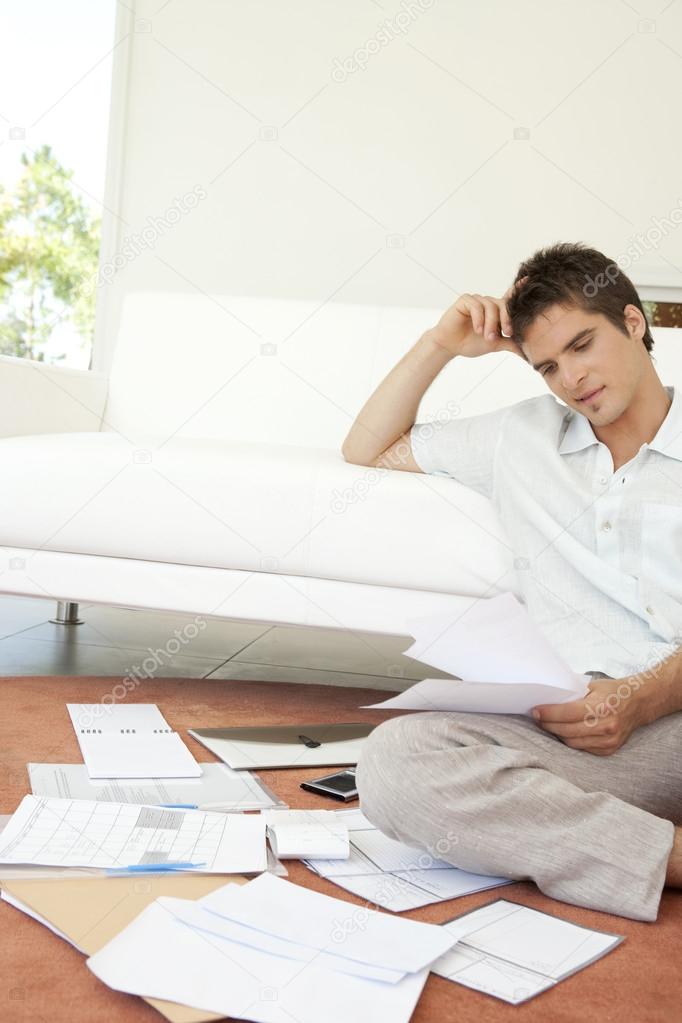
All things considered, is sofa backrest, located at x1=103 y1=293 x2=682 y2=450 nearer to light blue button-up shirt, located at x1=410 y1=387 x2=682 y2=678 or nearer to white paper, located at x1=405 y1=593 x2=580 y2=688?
light blue button-up shirt, located at x1=410 y1=387 x2=682 y2=678

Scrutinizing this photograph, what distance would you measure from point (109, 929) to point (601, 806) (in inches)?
21.2

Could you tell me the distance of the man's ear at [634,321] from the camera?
1.45 m

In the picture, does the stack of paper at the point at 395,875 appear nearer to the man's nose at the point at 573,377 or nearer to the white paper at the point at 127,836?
the white paper at the point at 127,836

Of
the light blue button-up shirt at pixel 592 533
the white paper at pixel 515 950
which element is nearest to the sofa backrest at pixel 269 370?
the light blue button-up shirt at pixel 592 533

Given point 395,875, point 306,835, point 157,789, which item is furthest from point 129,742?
point 395,875

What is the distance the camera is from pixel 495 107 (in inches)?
138

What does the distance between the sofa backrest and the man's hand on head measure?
1254 mm

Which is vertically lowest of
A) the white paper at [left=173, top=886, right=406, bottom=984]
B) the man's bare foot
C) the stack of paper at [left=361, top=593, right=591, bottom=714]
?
the white paper at [left=173, top=886, right=406, bottom=984]

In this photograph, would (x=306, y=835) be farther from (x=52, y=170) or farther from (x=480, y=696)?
(x=52, y=170)

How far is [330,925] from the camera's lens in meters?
0.97

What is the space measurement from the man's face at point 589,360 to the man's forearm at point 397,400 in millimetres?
321

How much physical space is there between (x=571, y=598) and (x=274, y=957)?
685 millimetres

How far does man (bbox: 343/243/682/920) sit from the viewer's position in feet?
3.66

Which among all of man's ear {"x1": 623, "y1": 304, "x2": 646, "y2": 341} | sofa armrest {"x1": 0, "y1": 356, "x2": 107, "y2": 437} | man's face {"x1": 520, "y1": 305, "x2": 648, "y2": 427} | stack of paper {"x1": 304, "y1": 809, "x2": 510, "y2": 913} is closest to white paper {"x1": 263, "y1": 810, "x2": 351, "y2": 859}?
stack of paper {"x1": 304, "y1": 809, "x2": 510, "y2": 913}
